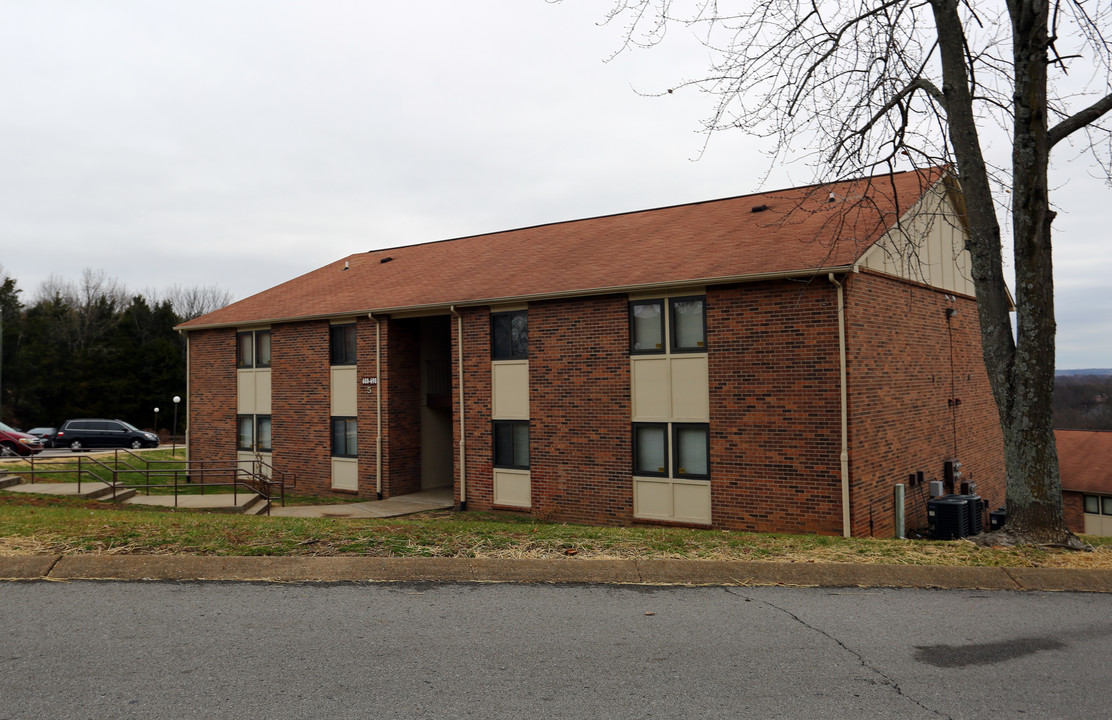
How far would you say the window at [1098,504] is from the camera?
30.6 meters

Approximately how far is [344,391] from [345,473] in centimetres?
209

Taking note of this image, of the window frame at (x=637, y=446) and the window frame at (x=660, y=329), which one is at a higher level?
the window frame at (x=660, y=329)

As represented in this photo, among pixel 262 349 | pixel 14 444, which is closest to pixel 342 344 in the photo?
pixel 262 349

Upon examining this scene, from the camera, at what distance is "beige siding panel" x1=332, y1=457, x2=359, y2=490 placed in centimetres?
1998

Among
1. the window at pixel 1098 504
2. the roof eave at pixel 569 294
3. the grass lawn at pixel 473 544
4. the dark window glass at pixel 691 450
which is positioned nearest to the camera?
A: the grass lawn at pixel 473 544

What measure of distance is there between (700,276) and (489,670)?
34.1ft

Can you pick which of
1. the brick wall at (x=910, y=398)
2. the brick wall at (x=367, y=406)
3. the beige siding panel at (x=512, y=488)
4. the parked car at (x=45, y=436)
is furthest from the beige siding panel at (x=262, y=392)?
the parked car at (x=45, y=436)

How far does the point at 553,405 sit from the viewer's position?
16125 mm

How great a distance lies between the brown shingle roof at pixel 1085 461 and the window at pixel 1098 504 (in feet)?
1.71

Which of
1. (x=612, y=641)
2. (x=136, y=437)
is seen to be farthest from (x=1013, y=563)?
(x=136, y=437)

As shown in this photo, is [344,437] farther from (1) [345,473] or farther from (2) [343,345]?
(2) [343,345]

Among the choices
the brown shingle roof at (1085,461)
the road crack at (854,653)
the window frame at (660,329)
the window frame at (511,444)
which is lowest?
the brown shingle roof at (1085,461)

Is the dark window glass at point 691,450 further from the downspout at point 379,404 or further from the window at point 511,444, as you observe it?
the downspout at point 379,404

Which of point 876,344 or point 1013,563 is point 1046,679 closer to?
point 1013,563
